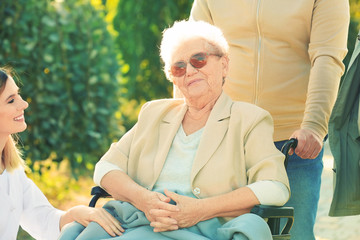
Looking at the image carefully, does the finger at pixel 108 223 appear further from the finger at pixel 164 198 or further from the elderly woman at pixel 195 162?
the finger at pixel 164 198

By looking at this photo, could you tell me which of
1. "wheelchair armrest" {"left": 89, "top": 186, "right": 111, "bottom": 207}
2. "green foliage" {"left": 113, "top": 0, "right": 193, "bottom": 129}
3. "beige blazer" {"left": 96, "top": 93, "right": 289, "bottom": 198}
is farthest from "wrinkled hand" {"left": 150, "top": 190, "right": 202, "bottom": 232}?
"green foliage" {"left": 113, "top": 0, "right": 193, "bottom": 129}

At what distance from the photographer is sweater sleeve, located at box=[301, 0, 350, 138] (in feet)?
9.71

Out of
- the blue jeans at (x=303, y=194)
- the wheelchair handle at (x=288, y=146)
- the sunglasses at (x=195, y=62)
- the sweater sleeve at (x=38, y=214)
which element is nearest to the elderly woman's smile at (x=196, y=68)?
the sunglasses at (x=195, y=62)

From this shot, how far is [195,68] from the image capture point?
284 cm

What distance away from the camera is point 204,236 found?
2.63 m

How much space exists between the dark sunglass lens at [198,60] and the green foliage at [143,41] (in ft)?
22.8

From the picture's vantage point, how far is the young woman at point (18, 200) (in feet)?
9.14

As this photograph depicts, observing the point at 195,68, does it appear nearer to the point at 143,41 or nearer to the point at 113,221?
the point at 113,221

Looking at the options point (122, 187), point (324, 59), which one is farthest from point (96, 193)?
point (324, 59)

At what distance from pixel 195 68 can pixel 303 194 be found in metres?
0.89

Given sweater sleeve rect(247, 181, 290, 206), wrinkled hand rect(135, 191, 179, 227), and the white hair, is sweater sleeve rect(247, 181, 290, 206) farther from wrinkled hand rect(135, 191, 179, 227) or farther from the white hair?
the white hair

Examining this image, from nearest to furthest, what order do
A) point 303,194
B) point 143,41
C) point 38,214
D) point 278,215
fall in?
1. point 278,215
2. point 38,214
3. point 303,194
4. point 143,41

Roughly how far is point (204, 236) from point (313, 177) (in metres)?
0.83

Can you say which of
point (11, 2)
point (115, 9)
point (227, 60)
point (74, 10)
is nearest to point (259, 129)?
point (227, 60)
